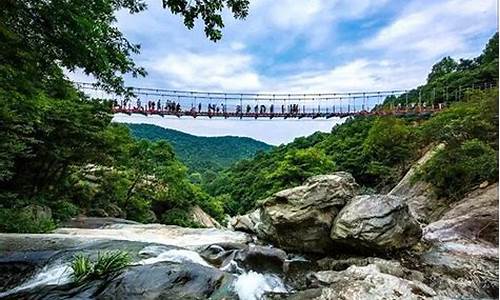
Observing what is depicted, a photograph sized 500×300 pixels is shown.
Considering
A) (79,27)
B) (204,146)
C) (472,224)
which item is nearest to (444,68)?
(204,146)

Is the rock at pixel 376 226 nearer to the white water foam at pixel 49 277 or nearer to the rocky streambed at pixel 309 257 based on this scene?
the rocky streambed at pixel 309 257

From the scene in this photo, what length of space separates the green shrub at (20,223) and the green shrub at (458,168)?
403 inches

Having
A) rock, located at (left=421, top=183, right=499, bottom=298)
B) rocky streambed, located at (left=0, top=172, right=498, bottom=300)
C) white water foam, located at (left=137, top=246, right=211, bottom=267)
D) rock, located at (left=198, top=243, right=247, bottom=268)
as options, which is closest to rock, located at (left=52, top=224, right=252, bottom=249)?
rocky streambed, located at (left=0, top=172, right=498, bottom=300)

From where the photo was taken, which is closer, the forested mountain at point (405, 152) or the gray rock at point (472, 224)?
the gray rock at point (472, 224)

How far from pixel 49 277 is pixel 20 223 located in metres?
4.25

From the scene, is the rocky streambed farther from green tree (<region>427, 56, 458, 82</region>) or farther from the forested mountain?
green tree (<region>427, 56, 458, 82</region>)

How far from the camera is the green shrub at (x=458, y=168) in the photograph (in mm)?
9532

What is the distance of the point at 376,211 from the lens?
686 cm

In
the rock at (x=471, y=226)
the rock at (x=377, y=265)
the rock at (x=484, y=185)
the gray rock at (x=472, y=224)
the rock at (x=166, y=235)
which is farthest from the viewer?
the rock at (x=484, y=185)

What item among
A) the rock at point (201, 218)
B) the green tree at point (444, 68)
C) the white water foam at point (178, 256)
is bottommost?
the rock at point (201, 218)

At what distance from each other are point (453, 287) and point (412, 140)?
1351cm

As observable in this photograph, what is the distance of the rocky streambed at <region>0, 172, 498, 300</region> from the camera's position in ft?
16.3

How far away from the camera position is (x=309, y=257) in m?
7.44

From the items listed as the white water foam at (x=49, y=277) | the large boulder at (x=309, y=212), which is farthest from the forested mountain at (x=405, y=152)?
the white water foam at (x=49, y=277)
